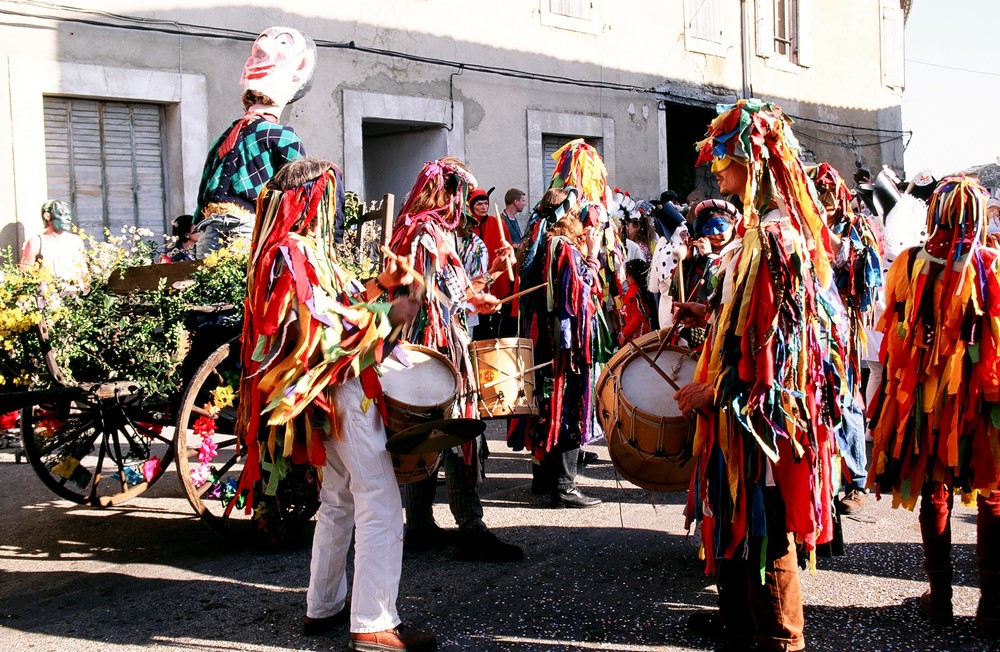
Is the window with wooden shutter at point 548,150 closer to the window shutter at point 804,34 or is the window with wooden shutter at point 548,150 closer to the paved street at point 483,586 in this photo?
the window shutter at point 804,34

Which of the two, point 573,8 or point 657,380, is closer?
point 657,380

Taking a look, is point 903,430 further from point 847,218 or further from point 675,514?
point 847,218

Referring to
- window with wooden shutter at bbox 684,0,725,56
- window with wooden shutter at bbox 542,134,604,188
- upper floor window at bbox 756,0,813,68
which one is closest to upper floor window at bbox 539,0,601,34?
window with wooden shutter at bbox 542,134,604,188

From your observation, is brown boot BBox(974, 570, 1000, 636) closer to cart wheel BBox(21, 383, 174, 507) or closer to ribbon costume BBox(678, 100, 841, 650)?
ribbon costume BBox(678, 100, 841, 650)

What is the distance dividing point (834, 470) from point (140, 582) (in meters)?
3.23

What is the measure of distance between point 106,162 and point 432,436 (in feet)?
26.3

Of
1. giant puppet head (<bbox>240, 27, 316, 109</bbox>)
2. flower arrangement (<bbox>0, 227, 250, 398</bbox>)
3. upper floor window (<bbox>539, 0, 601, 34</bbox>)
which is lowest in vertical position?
flower arrangement (<bbox>0, 227, 250, 398</bbox>)

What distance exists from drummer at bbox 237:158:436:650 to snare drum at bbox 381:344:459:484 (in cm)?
9

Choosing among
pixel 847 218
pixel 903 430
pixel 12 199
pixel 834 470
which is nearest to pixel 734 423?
pixel 834 470

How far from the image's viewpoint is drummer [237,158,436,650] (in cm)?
370

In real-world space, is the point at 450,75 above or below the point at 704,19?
below

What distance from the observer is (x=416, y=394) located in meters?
4.05

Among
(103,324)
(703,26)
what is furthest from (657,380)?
(703,26)

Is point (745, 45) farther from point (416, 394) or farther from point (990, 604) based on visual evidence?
point (416, 394)
